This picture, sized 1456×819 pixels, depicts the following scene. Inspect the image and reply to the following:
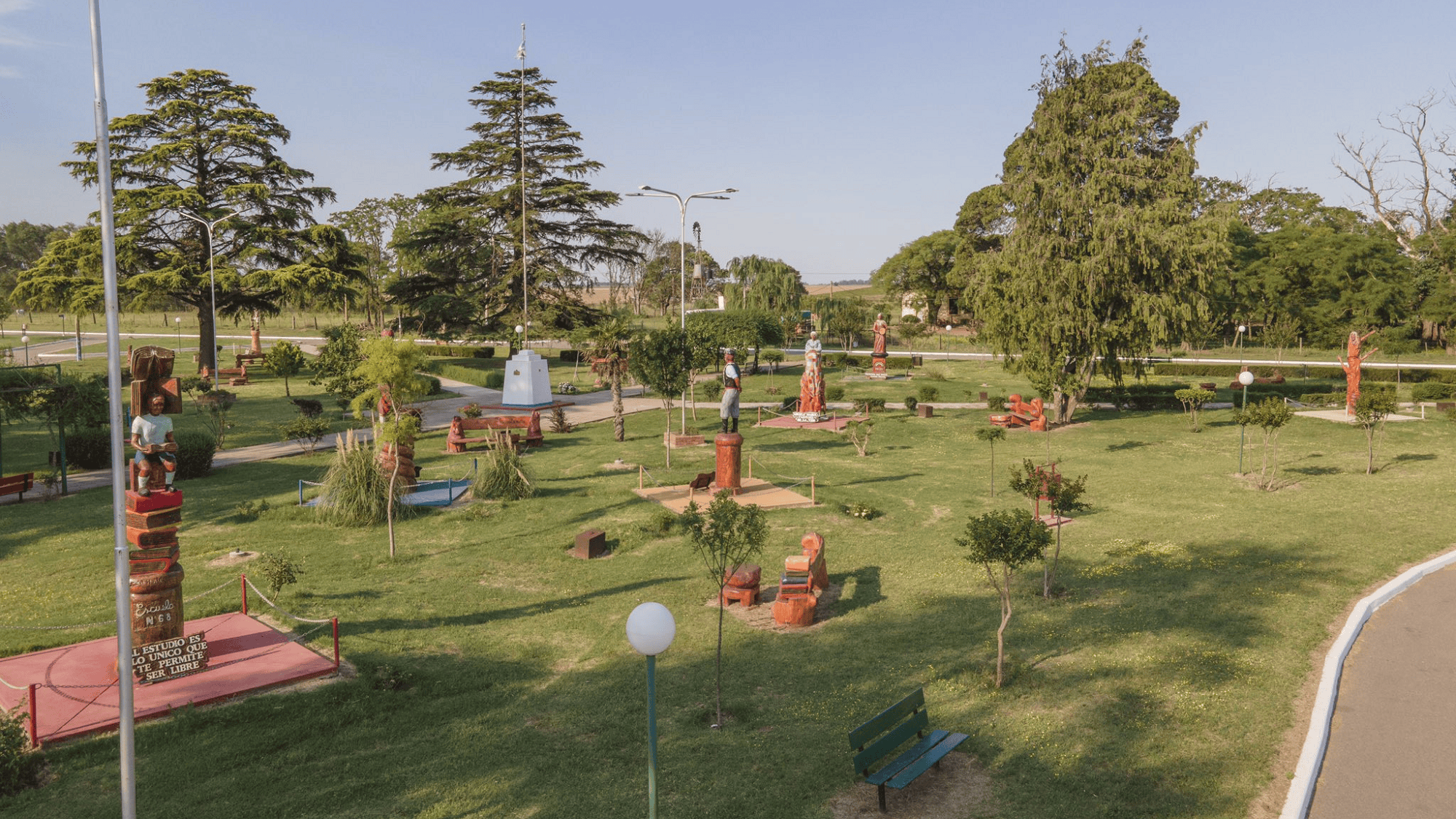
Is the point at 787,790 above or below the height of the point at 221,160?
below

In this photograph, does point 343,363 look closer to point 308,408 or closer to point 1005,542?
point 308,408

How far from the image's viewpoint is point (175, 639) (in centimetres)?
1221

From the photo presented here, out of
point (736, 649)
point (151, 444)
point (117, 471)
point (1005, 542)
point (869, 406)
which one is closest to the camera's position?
point (117, 471)

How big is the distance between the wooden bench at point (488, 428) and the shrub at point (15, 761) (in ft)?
64.7

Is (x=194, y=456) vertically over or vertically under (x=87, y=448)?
under

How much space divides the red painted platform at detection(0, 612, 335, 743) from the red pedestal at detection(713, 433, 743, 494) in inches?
446

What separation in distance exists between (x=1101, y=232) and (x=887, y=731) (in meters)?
27.3

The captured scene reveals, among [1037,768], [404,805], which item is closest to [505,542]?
[404,805]

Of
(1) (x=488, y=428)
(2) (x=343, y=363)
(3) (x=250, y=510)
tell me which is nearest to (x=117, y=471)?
(3) (x=250, y=510)

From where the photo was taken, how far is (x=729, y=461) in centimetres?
2258

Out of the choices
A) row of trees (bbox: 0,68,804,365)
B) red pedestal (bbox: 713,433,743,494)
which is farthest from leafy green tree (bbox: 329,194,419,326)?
red pedestal (bbox: 713,433,743,494)

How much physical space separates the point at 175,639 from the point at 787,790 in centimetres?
879

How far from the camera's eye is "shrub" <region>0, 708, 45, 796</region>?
30.7ft

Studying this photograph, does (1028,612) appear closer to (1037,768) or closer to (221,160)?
(1037,768)
